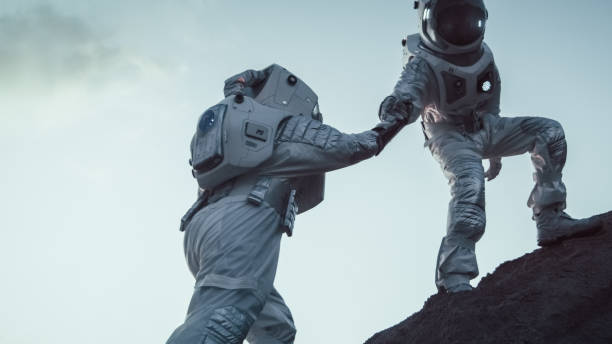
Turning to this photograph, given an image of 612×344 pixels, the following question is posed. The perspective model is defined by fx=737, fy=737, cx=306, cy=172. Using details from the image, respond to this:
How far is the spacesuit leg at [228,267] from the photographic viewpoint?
12.9 ft

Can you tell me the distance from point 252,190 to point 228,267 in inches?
25.7

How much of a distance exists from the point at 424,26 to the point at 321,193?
2.52 metres

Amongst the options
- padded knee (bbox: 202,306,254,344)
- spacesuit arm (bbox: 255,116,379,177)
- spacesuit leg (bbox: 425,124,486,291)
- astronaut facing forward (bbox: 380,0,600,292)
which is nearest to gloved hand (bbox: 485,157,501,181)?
astronaut facing forward (bbox: 380,0,600,292)

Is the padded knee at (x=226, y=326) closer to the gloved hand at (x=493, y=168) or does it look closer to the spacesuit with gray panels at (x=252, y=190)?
the spacesuit with gray panels at (x=252, y=190)

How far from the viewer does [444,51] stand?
6.91m

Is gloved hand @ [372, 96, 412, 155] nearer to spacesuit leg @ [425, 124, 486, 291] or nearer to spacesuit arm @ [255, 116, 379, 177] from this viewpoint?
spacesuit leg @ [425, 124, 486, 291]

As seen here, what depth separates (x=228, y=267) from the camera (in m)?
4.17

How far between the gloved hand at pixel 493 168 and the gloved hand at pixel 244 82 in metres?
2.88

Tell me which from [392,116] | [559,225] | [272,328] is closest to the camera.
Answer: [272,328]

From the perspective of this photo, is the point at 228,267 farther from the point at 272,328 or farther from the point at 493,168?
the point at 493,168

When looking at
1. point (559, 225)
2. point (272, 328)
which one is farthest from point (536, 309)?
point (272, 328)

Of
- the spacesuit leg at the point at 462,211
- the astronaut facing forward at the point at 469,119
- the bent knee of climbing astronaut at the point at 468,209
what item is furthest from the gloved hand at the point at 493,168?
the bent knee of climbing astronaut at the point at 468,209

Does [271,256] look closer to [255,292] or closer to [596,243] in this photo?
[255,292]

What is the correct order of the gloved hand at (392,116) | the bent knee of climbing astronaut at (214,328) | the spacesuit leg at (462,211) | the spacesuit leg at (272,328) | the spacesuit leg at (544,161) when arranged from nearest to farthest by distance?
1. the bent knee of climbing astronaut at (214,328)
2. the spacesuit leg at (272,328)
3. the gloved hand at (392,116)
4. the spacesuit leg at (462,211)
5. the spacesuit leg at (544,161)
